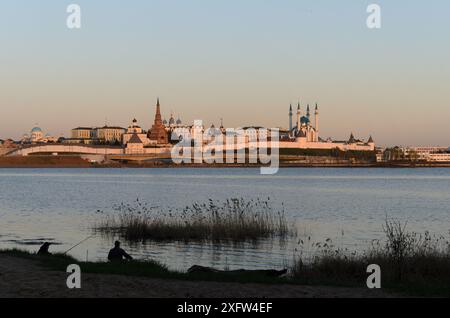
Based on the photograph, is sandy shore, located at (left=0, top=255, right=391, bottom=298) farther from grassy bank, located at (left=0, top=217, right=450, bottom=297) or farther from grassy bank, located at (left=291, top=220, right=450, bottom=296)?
grassy bank, located at (left=291, top=220, right=450, bottom=296)

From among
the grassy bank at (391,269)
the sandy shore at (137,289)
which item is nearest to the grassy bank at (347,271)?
the grassy bank at (391,269)

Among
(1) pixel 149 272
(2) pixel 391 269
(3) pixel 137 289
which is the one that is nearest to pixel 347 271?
(2) pixel 391 269

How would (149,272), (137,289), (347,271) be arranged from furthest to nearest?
1. (347,271)
2. (149,272)
3. (137,289)

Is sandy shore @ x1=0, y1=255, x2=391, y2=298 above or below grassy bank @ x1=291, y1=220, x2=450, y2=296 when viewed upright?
above

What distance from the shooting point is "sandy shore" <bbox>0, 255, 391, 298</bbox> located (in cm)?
1302

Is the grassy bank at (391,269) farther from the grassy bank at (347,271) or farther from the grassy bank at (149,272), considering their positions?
the grassy bank at (149,272)

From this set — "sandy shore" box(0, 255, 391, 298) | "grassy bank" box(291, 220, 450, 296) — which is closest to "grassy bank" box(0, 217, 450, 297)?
"grassy bank" box(291, 220, 450, 296)

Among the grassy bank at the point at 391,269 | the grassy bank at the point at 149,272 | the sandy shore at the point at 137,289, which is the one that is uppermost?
the sandy shore at the point at 137,289

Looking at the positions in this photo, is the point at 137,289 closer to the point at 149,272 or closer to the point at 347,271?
the point at 149,272

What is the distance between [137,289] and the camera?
1359 centimetres

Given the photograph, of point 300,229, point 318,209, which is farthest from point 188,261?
point 318,209

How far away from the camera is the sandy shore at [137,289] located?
1302 cm

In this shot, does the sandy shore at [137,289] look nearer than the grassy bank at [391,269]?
Yes
